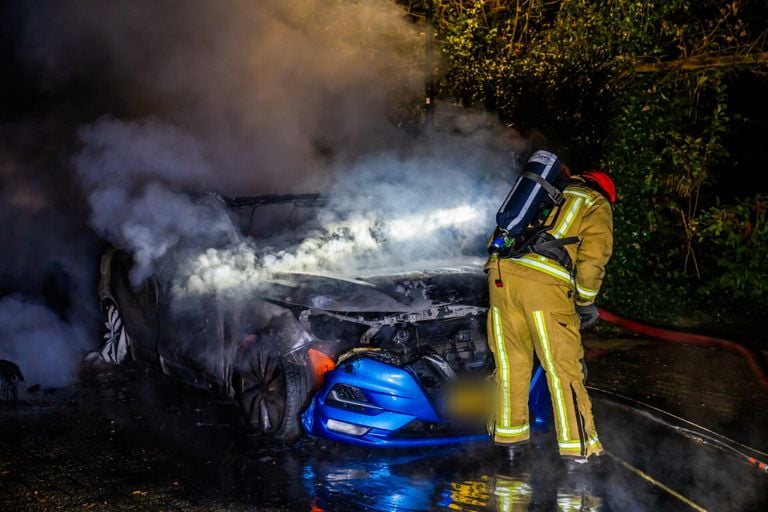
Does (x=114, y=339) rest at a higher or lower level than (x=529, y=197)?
lower

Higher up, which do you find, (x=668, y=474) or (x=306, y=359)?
(x=306, y=359)

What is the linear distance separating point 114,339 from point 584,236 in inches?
182

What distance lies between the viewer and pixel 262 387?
17.2 feet

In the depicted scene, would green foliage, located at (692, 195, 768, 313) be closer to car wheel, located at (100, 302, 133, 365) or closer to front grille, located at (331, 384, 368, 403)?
front grille, located at (331, 384, 368, 403)

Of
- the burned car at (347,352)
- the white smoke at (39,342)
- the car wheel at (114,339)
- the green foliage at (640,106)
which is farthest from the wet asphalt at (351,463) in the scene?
the green foliage at (640,106)

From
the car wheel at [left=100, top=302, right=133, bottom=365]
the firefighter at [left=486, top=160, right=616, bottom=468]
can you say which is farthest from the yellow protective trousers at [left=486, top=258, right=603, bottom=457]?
the car wheel at [left=100, top=302, right=133, bottom=365]

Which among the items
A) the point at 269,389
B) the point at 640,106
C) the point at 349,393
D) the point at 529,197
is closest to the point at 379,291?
the point at 349,393

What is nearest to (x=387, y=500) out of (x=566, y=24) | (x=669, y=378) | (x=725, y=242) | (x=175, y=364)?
(x=175, y=364)

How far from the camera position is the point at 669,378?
263 inches

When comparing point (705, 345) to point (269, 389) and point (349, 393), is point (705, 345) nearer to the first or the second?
point (349, 393)

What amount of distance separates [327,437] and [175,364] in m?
1.90

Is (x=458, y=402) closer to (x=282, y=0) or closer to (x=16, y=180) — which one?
(x=282, y=0)

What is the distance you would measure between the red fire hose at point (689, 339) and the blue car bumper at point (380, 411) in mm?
3109

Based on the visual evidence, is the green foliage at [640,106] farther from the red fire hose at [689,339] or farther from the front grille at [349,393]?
the front grille at [349,393]
